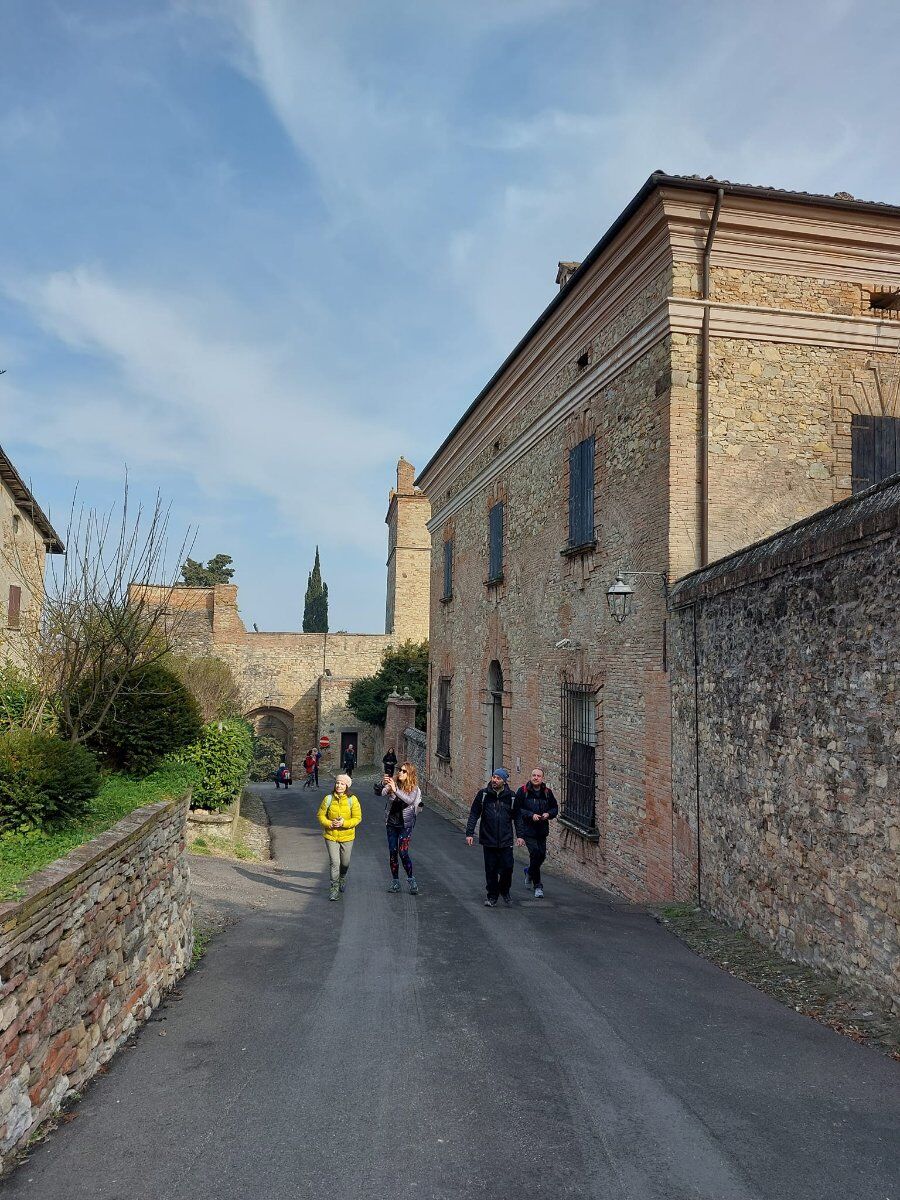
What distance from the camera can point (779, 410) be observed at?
9531 mm

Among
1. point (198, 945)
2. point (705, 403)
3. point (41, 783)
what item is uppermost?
point (705, 403)

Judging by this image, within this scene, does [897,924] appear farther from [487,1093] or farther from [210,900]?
[210,900]

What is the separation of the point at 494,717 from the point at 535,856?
22.4 ft

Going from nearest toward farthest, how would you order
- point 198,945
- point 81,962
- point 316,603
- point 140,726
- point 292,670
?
point 81,962
point 198,945
point 140,726
point 292,670
point 316,603

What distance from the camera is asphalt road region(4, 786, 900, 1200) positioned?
346cm

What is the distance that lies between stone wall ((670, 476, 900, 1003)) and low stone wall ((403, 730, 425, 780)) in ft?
51.9

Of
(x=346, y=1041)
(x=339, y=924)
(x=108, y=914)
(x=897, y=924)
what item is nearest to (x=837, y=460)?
(x=897, y=924)

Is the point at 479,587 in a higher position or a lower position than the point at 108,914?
higher

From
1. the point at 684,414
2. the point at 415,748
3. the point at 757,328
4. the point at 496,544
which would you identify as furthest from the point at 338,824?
the point at 415,748

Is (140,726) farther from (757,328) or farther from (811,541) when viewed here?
(757,328)

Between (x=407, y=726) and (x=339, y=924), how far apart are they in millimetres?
19191

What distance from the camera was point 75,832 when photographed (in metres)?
5.72

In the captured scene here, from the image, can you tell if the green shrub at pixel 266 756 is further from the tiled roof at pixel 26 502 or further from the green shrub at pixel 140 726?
the green shrub at pixel 140 726

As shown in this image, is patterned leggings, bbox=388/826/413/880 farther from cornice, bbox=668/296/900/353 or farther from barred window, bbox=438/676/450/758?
barred window, bbox=438/676/450/758
